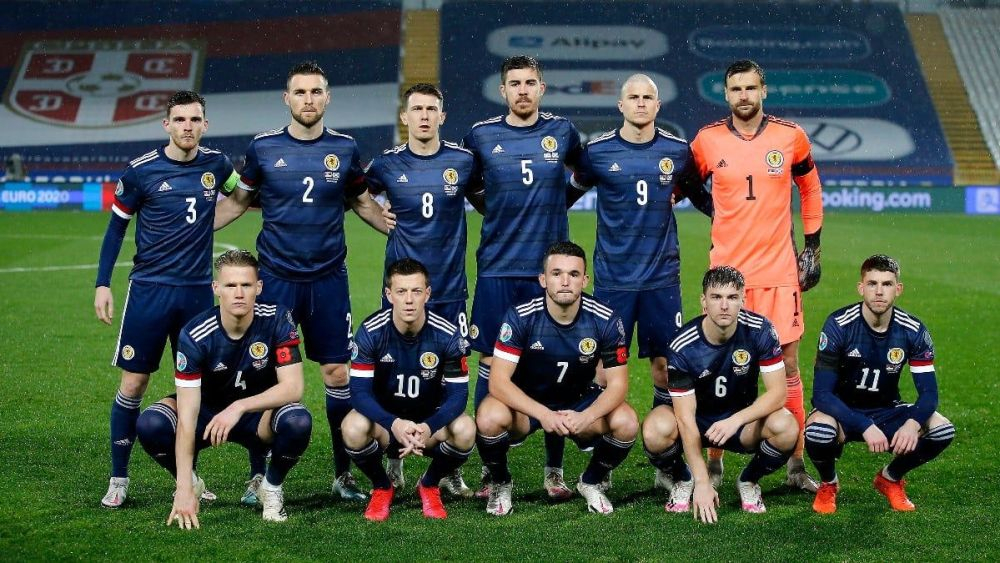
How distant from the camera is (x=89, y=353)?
10.1 m

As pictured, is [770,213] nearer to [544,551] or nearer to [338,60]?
[544,551]

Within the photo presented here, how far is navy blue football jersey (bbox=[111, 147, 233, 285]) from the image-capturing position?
5.81m

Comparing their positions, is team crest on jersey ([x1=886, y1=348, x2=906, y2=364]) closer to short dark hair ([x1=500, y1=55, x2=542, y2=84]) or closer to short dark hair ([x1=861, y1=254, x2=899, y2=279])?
short dark hair ([x1=861, y1=254, x2=899, y2=279])

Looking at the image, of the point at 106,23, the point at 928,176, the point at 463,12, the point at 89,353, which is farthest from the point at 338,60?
the point at 89,353

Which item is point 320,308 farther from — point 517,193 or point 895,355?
point 895,355

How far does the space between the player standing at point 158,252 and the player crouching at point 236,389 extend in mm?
413

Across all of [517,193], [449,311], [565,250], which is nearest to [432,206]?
A: [517,193]

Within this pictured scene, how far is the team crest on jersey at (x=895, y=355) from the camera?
5.60m

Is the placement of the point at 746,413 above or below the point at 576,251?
below

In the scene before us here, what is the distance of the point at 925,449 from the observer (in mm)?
5520

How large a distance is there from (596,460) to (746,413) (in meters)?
0.74

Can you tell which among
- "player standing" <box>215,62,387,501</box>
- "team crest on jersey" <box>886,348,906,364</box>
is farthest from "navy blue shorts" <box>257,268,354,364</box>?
"team crest on jersey" <box>886,348,906,364</box>

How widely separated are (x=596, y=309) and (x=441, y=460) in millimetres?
1032

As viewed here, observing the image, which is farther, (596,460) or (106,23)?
(106,23)
